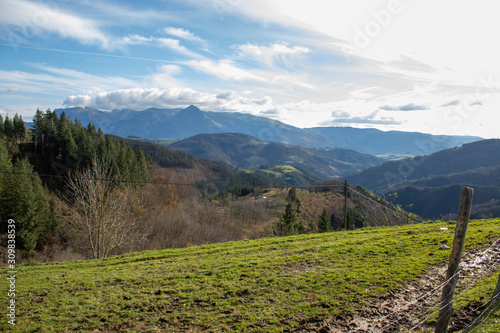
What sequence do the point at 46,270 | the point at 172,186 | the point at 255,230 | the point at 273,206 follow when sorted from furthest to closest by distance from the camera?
the point at 273,206, the point at 172,186, the point at 255,230, the point at 46,270

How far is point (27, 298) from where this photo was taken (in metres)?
9.58

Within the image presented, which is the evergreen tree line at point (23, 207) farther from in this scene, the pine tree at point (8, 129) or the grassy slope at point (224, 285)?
the pine tree at point (8, 129)

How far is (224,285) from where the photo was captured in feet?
32.7

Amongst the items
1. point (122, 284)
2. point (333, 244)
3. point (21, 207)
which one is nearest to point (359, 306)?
point (333, 244)

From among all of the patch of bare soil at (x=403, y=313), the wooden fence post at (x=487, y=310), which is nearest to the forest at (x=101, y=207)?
the patch of bare soil at (x=403, y=313)

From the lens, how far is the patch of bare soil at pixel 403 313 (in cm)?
700

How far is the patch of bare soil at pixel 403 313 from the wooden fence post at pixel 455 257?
0.32m

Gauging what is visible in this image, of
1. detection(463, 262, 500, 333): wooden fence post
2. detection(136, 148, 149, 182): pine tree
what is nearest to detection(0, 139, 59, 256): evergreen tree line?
detection(136, 148, 149, 182): pine tree

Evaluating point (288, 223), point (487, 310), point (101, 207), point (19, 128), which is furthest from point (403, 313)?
point (19, 128)

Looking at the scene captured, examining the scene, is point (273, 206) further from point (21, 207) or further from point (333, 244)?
point (333, 244)

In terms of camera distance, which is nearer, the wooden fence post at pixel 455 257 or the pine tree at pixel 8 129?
the wooden fence post at pixel 455 257

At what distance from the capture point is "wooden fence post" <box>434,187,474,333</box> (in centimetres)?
546

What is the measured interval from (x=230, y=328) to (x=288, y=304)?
206cm

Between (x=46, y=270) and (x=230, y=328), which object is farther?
(x=46, y=270)
